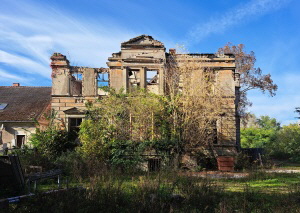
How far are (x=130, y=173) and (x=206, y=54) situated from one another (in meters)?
10.8

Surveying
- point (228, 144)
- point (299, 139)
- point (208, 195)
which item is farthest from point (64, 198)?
point (299, 139)

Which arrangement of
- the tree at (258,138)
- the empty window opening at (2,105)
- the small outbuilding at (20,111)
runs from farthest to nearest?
the tree at (258,138) → the empty window opening at (2,105) → the small outbuilding at (20,111)

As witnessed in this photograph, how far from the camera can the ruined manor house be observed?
63.1ft

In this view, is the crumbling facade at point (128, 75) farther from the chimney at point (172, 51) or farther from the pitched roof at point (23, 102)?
the pitched roof at point (23, 102)

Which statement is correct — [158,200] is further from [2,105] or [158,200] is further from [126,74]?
[2,105]

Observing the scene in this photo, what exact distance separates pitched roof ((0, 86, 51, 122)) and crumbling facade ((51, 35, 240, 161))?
413 cm

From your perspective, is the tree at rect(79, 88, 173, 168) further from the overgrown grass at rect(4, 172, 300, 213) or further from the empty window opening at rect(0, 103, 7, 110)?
the empty window opening at rect(0, 103, 7, 110)

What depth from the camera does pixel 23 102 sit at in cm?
2558

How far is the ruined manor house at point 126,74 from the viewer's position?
63.1 ft

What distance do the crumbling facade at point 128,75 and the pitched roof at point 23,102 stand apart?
4.13 meters

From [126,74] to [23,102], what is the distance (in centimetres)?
1178

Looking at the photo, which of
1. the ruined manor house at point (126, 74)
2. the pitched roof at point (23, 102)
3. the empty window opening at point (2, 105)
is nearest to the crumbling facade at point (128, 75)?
the ruined manor house at point (126, 74)

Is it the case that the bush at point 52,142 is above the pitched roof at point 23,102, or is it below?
below

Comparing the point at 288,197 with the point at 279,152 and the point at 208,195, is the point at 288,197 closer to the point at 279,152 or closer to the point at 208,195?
the point at 208,195
